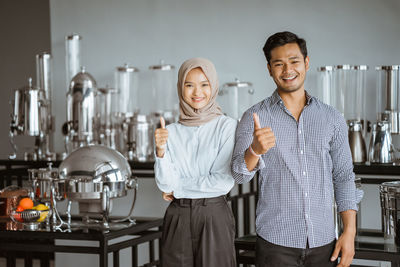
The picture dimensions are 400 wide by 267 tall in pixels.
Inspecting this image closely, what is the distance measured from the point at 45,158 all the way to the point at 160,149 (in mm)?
2495

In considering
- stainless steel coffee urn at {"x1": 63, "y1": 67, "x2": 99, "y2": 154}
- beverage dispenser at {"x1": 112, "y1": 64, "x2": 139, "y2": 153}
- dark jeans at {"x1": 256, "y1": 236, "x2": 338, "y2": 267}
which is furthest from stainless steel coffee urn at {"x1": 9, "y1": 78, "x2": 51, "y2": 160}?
dark jeans at {"x1": 256, "y1": 236, "x2": 338, "y2": 267}

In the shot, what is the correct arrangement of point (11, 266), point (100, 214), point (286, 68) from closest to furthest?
point (286, 68)
point (100, 214)
point (11, 266)

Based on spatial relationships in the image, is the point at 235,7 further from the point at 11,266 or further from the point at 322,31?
the point at 11,266

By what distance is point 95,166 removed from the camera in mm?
2701

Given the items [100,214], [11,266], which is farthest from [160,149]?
[11,266]

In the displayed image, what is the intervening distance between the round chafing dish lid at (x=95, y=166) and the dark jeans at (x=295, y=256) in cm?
102

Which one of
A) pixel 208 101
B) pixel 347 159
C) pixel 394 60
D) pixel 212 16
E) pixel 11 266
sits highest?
pixel 212 16

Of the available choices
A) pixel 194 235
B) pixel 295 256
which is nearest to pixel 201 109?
pixel 194 235

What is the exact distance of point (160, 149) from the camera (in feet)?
6.30

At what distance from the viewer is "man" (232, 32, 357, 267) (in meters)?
1.84

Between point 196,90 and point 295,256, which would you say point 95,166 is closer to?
point 196,90

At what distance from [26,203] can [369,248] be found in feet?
4.90

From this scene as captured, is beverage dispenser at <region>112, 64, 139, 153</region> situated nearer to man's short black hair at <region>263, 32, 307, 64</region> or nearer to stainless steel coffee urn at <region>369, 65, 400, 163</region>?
stainless steel coffee urn at <region>369, 65, 400, 163</region>

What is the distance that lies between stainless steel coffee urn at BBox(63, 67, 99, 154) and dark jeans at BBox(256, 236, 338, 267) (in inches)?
91.5
